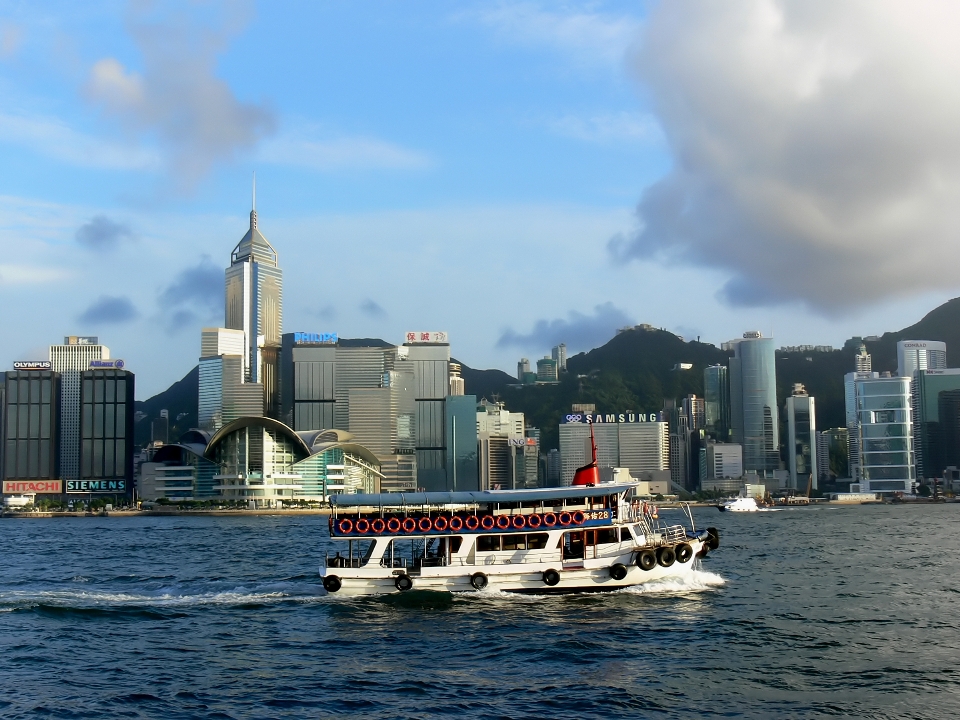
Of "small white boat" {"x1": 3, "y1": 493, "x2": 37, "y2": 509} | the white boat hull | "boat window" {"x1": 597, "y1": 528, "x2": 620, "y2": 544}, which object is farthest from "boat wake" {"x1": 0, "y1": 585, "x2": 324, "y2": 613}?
"small white boat" {"x1": 3, "y1": 493, "x2": 37, "y2": 509}

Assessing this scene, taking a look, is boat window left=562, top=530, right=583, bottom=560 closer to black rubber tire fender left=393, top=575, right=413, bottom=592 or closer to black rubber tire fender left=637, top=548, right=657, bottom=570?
black rubber tire fender left=637, top=548, right=657, bottom=570

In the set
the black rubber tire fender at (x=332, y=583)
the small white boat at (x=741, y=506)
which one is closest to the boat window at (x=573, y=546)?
the black rubber tire fender at (x=332, y=583)

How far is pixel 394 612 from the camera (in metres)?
35.6

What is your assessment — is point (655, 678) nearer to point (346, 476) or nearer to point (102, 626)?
point (102, 626)

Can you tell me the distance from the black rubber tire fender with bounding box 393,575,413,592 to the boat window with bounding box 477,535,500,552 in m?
2.77

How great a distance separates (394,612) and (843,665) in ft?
48.7

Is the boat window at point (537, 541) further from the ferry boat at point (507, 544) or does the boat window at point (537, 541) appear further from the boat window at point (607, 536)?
the boat window at point (607, 536)

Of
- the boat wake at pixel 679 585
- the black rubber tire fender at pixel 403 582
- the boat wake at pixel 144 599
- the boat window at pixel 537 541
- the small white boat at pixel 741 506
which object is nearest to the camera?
the black rubber tire fender at pixel 403 582

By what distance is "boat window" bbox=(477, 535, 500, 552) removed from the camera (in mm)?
38031

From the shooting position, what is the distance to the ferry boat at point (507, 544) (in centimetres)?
3750

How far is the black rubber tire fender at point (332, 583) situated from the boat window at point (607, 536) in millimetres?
9565

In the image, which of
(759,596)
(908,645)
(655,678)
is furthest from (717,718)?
(759,596)

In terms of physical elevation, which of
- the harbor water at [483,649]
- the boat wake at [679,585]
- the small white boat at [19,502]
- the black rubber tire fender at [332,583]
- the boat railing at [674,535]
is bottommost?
the small white boat at [19,502]

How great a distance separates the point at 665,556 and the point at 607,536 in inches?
87.6
